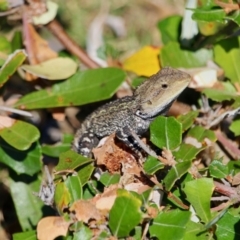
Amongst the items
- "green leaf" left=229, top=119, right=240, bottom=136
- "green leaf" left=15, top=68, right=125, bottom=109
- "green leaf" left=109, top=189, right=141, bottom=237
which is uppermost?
"green leaf" left=109, top=189, right=141, bottom=237

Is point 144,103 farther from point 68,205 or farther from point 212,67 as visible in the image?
point 68,205

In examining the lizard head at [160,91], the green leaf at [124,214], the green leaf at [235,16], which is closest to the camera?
the green leaf at [124,214]

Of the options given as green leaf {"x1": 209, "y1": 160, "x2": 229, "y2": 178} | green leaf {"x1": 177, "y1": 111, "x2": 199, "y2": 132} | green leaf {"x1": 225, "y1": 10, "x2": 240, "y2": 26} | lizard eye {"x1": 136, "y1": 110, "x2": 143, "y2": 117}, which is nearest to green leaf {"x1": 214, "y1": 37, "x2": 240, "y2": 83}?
green leaf {"x1": 225, "y1": 10, "x2": 240, "y2": 26}

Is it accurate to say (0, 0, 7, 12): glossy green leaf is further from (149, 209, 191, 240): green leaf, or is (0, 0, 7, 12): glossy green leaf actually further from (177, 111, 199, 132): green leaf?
(149, 209, 191, 240): green leaf

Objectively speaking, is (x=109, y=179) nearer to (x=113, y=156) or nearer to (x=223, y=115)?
(x=113, y=156)

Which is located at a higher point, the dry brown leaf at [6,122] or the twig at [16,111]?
the twig at [16,111]

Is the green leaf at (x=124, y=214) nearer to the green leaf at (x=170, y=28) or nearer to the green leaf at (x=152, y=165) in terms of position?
the green leaf at (x=152, y=165)

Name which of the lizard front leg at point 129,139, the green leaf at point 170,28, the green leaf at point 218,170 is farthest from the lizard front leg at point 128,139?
the green leaf at point 170,28
